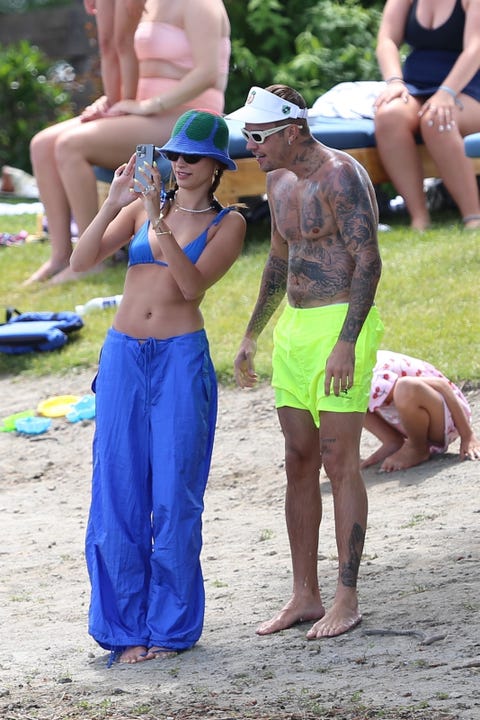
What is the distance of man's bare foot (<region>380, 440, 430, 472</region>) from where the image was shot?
261 inches

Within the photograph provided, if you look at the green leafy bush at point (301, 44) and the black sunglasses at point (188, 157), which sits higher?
the black sunglasses at point (188, 157)

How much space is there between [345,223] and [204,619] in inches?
62.2

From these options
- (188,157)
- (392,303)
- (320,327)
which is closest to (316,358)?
(320,327)

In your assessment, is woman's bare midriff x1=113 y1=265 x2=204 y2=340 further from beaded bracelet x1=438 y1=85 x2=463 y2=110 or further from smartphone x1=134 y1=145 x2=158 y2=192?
beaded bracelet x1=438 y1=85 x2=463 y2=110

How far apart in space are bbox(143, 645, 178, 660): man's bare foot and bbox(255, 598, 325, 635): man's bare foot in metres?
0.31

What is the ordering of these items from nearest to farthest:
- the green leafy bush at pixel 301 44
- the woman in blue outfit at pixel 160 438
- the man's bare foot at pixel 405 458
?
the woman in blue outfit at pixel 160 438 → the man's bare foot at pixel 405 458 → the green leafy bush at pixel 301 44

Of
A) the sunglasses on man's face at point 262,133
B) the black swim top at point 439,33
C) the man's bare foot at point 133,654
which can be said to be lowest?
the man's bare foot at point 133,654

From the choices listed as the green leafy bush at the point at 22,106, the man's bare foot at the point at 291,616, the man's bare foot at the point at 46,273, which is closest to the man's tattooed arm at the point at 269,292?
the man's bare foot at the point at 291,616

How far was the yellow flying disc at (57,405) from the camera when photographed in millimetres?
8547

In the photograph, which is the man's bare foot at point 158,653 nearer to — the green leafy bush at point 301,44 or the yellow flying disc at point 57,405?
the yellow flying disc at point 57,405

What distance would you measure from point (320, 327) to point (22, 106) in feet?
48.0

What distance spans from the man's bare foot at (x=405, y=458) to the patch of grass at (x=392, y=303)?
0.98 meters

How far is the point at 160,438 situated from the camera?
15.4 feet

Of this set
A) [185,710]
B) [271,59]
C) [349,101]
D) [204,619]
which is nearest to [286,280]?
[204,619]
